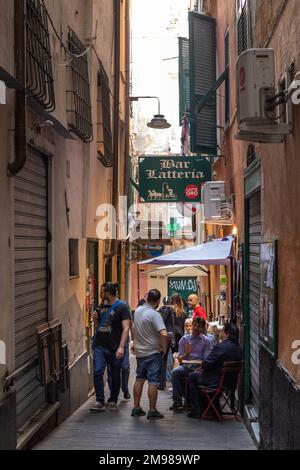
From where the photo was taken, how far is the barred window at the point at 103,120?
12594 millimetres

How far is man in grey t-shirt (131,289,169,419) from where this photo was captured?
8.66m

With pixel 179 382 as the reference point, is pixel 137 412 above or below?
below

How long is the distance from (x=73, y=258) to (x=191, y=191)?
206 inches

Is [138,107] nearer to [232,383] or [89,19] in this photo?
[89,19]

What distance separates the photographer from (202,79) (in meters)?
13.7

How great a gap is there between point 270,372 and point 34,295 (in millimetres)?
2859

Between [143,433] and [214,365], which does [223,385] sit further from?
[143,433]

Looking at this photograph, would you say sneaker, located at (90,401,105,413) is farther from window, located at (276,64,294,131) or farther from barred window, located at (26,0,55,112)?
window, located at (276,64,294,131)

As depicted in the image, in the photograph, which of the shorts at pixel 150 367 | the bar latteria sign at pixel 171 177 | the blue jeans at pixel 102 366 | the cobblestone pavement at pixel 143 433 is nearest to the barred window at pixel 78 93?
the blue jeans at pixel 102 366

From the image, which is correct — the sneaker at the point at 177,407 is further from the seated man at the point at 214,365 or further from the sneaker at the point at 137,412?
the sneaker at the point at 137,412

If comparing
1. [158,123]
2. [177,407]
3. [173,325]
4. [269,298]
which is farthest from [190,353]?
[158,123]

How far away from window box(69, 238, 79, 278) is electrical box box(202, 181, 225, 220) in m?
3.06

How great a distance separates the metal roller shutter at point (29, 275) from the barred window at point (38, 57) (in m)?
0.74

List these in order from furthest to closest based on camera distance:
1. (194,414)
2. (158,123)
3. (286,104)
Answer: (158,123) < (194,414) < (286,104)
